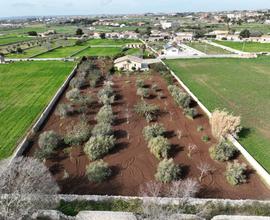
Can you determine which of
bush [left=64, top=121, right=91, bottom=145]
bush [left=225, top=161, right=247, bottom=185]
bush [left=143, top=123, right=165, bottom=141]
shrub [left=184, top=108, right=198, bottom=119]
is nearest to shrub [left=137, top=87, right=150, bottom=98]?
shrub [left=184, top=108, right=198, bottom=119]

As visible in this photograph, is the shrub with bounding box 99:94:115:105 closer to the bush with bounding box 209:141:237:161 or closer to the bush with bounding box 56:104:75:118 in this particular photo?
the bush with bounding box 56:104:75:118

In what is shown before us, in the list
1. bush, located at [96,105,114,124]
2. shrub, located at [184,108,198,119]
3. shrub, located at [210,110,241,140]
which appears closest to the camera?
shrub, located at [210,110,241,140]

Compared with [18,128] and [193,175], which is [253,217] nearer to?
[193,175]

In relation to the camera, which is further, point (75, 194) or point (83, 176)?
point (83, 176)

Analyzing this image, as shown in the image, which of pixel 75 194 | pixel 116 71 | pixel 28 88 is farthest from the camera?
pixel 116 71

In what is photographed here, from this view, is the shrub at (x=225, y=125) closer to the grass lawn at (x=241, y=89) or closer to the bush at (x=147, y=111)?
the grass lawn at (x=241, y=89)

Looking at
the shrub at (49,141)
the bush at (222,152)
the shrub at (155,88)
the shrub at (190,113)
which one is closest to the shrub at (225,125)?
the bush at (222,152)

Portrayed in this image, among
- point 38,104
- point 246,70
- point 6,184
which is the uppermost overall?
point 6,184

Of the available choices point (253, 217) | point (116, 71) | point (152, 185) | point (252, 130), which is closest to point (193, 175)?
point (152, 185)
